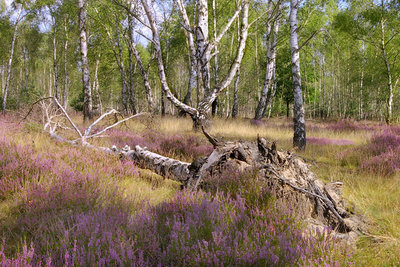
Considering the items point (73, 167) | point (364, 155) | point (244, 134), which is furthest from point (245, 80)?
point (73, 167)

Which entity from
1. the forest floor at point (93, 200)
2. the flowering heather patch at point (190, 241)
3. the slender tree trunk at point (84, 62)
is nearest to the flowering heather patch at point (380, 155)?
the forest floor at point (93, 200)

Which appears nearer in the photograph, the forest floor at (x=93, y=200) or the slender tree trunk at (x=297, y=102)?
the forest floor at (x=93, y=200)

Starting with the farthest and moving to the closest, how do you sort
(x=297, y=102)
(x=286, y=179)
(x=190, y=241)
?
(x=297, y=102) < (x=286, y=179) < (x=190, y=241)

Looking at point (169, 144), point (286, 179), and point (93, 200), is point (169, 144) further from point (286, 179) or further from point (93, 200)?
point (286, 179)

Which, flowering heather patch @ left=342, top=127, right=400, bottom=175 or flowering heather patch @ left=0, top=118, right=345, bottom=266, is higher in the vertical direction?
flowering heather patch @ left=342, top=127, right=400, bottom=175

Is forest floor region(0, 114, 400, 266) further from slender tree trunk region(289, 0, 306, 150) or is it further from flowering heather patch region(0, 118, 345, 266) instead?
slender tree trunk region(289, 0, 306, 150)

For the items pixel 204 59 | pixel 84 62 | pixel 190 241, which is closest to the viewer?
pixel 190 241

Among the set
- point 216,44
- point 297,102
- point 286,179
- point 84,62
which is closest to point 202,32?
point 216,44

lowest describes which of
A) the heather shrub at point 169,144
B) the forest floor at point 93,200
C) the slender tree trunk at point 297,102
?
the forest floor at point 93,200

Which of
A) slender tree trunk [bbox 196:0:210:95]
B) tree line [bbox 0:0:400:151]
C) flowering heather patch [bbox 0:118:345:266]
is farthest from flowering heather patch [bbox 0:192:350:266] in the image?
slender tree trunk [bbox 196:0:210:95]

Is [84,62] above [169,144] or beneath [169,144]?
above

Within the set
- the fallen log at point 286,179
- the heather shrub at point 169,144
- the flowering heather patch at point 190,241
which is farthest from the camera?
the heather shrub at point 169,144

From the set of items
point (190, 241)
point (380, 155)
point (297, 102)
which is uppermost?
point (297, 102)

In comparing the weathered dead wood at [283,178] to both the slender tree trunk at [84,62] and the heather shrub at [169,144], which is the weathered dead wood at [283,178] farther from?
the slender tree trunk at [84,62]
